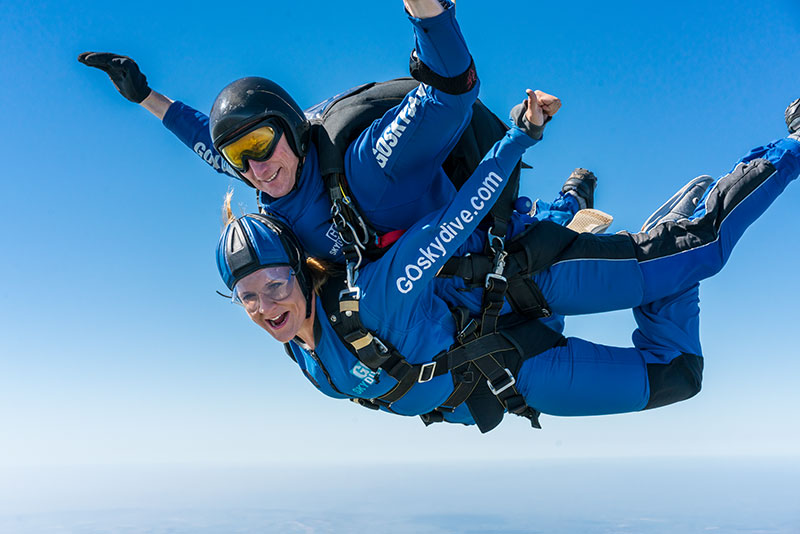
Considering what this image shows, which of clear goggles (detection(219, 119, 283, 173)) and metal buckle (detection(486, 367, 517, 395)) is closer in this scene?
clear goggles (detection(219, 119, 283, 173))

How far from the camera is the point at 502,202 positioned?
9.53 ft

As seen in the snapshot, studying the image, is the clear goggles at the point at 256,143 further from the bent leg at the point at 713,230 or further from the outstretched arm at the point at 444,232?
the bent leg at the point at 713,230

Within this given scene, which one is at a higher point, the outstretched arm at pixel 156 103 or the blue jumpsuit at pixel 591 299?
the outstretched arm at pixel 156 103

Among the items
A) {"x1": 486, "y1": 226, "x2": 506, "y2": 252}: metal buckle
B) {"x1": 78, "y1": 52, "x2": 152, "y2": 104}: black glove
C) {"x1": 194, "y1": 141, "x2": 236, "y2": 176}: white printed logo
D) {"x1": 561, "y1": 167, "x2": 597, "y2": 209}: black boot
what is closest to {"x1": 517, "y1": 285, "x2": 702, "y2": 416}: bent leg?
{"x1": 486, "y1": 226, "x2": 506, "y2": 252}: metal buckle

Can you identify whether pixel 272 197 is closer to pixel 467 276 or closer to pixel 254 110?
pixel 254 110

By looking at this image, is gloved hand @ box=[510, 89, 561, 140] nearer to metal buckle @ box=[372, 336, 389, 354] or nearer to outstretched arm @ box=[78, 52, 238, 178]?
metal buckle @ box=[372, 336, 389, 354]

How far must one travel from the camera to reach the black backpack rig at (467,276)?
271 cm

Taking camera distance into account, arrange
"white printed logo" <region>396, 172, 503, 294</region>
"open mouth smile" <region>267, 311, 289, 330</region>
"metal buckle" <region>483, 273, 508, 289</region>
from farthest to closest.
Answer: "metal buckle" <region>483, 273, 508, 289</region> → "open mouth smile" <region>267, 311, 289, 330</region> → "white printed logo" <region>396, 172, 503, 294</region>

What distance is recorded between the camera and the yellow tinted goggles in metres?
2.66

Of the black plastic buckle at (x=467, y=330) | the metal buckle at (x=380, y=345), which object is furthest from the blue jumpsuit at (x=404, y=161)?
the black plastic buckle at (x=467, y=330)

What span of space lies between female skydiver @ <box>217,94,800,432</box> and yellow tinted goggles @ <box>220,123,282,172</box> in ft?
0.99

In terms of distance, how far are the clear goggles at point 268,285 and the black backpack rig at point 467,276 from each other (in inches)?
8.7

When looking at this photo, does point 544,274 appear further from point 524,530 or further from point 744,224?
point 524,530

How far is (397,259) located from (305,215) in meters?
0.56
